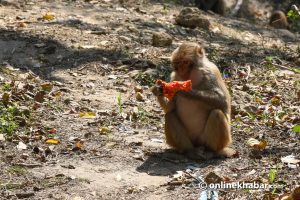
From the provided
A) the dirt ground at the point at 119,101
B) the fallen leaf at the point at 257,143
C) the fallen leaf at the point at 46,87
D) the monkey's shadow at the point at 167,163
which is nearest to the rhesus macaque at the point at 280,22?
the dirt ground at the point at 119,101

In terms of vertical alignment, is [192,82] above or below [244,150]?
above

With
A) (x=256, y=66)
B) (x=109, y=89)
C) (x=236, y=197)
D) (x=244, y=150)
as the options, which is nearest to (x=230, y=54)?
(x=256, y=66)

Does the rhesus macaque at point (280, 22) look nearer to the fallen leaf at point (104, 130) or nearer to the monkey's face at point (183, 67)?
the fallen leaf at point (104, 130)

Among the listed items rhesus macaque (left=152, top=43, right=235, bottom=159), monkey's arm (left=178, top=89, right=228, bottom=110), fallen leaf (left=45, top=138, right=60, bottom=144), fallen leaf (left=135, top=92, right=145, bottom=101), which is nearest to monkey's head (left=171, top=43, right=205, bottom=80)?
rhesus macaque (left=152, top=43, right=235, bottom=159)

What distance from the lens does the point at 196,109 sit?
732 centimetres

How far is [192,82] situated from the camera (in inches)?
287

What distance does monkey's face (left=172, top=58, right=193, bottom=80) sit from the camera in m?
7.22

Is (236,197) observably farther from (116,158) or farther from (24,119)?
(24,119)

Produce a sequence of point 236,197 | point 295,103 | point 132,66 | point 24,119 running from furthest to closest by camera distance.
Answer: point 132,66, point 295,103, point 24,119, point 236,197

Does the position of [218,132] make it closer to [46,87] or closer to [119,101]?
[119,101]

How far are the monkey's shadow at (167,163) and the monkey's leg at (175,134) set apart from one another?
11 centimetres

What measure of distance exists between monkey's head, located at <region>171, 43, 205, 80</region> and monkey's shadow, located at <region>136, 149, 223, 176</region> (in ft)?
2.89

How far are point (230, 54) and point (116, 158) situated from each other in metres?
4.68

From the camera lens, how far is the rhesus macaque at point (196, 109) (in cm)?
715
